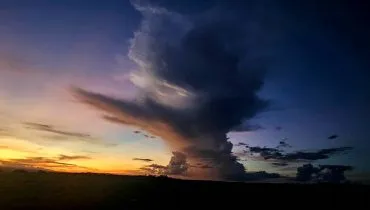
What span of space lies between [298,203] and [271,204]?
630 inches

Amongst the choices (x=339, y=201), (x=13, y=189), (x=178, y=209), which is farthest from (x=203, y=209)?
(x=13, y=189)

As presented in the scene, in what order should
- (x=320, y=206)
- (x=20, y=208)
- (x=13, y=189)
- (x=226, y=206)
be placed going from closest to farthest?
(x=20, y=208) → (x=226, y=206) → (x=320, y=206) → (x=13, y=189)

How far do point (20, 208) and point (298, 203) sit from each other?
86552 mm

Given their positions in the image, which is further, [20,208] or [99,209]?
[99,209]

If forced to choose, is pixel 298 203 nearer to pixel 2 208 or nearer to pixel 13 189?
pixel 2 208

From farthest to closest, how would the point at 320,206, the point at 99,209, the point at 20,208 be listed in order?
the point at 320,206 < the point at 99,209 < the point at 20,208

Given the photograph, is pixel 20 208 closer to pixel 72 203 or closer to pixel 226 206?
pixel 72 203

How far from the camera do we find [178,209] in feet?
316

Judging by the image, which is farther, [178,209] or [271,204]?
[271,204]

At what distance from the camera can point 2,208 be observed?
85.9 m

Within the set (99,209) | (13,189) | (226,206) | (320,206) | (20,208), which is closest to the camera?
(20,208)

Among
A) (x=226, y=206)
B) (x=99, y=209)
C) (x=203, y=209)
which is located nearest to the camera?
(x=99, y=209)

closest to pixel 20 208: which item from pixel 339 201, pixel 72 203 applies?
pixel 72 203

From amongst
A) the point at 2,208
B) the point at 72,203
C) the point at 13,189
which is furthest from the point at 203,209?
the point at 13,189
